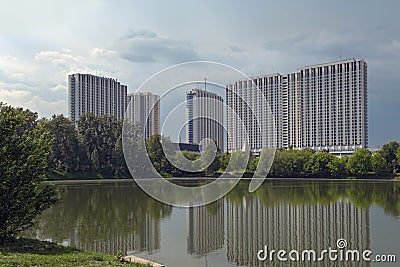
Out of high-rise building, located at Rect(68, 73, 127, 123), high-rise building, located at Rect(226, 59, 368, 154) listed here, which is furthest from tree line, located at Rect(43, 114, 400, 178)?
high-rise building, located at Rect(68, 73, 127, 123)

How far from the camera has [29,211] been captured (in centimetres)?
948

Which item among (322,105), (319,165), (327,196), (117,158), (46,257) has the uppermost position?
(322,105)

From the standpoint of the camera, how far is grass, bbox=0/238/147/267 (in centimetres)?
710

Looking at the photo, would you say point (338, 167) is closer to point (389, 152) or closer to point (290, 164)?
point (290, 164)

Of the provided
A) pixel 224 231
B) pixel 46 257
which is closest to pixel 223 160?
pixel 224 231

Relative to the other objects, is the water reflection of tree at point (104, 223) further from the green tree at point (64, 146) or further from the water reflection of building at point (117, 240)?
the green tree at point (64, 146)

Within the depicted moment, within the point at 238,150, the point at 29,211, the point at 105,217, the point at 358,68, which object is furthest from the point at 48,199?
the point at 358,68

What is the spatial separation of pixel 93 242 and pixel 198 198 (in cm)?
1249

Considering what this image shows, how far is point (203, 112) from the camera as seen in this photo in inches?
538

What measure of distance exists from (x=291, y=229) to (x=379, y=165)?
4610 centimetres

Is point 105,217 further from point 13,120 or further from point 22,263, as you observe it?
point 22,263

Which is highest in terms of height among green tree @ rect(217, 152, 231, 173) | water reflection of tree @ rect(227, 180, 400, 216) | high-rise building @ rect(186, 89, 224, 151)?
high-rise building @ rect(186, 89, 224, 151)

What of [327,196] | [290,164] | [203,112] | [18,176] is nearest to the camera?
[18,176]

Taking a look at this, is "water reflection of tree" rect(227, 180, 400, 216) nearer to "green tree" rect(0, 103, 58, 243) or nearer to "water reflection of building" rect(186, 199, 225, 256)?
"water reflection of building" rect(186, 199, 225, 256)
